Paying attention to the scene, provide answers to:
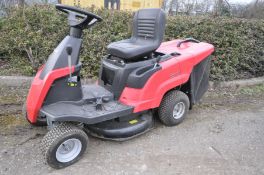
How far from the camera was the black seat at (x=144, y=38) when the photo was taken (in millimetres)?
3516

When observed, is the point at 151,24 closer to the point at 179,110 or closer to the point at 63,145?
the point at 179,110

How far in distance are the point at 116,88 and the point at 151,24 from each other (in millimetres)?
836

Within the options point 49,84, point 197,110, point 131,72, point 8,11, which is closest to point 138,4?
point 8,11

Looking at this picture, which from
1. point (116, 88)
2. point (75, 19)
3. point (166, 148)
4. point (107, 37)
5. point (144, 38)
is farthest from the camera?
point (107, 37)

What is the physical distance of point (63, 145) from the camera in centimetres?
302

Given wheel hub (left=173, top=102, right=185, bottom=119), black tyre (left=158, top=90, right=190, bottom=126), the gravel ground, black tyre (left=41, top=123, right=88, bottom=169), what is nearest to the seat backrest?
black tyre (left=158, top=90, right=190, bottom=126)

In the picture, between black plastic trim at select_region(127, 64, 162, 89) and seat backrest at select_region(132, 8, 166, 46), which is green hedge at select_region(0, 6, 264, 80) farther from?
black plastic trim at select_region(127, 64, 162, 89)

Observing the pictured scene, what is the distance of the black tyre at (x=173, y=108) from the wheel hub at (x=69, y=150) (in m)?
1.17

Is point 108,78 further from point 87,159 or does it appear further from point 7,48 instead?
point 7,48

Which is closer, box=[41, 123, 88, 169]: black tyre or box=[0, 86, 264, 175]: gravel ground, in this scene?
box=[41, 123, 88, 169]: black tyre

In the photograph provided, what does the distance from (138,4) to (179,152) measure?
5.95 meters

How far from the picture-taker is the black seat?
3.52 m

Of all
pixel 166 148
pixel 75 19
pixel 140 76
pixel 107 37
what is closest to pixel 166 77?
pixel 140 76

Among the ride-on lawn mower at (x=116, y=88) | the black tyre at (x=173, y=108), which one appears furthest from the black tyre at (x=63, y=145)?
the black tyre at (x=173, y=108)
